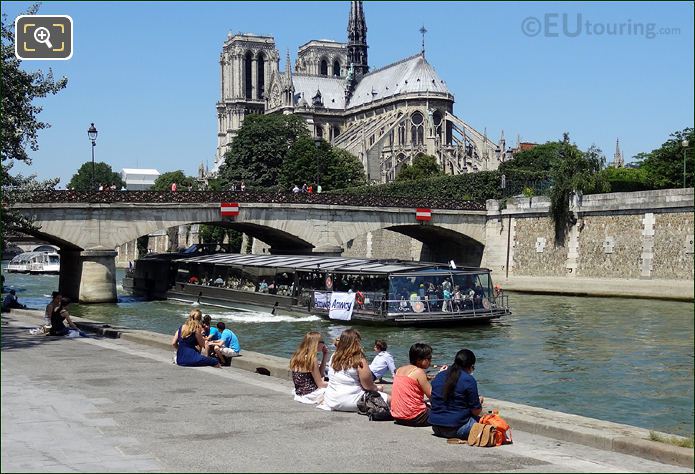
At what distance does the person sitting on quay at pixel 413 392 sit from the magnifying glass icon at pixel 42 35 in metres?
5.37

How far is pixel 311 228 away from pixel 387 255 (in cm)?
2124

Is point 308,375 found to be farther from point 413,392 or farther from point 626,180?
point 626,180

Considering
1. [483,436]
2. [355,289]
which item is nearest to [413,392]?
[483,436]

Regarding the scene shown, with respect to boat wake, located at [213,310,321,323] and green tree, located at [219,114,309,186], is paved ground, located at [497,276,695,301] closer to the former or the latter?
boat wake, located at [213,310,321,323]

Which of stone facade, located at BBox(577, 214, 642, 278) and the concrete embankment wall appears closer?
the concrete embankment wall

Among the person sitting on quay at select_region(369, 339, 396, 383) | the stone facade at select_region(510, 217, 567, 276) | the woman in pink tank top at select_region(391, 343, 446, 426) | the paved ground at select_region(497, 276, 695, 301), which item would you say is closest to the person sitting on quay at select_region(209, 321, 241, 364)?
the person sitting on quay at select_region(369, 339, 396, 383)

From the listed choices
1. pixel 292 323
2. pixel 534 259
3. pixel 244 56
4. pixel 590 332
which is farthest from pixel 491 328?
pixel 244 56

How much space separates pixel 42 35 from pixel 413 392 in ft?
18.9

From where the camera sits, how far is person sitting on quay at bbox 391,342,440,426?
11.5 m

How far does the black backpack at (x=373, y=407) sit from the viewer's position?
12.0m

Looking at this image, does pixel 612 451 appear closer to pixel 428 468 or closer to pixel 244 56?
pixel 428 468

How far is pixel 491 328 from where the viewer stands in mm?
33938

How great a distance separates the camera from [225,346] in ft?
60.0

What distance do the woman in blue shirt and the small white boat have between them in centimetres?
9051
